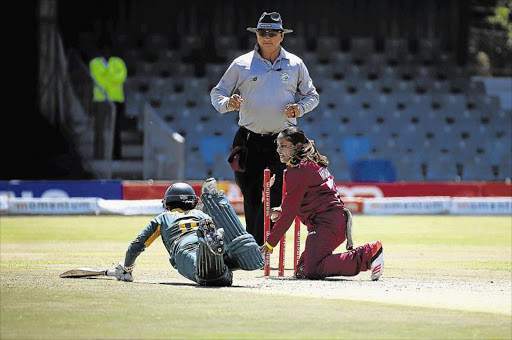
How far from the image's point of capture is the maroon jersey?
1059cm

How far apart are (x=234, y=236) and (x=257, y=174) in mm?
2020

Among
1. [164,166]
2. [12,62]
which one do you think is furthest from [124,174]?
[12,62]

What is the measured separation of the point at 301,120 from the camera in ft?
113

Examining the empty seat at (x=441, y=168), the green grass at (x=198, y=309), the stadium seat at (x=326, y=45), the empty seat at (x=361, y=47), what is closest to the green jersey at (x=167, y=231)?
the green grass at (x=198, y=309)

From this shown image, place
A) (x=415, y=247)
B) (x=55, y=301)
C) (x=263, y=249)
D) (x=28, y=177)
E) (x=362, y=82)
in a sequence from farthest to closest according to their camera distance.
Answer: (x=362, y=82) < (x=28, y=177) < (x=415, y=247) < (x=263, y=249) < (x=55, y=301)

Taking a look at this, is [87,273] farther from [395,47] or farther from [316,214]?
[395,47]

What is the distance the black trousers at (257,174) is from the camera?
1216 centimetres

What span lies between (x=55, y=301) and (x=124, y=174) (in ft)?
66.9

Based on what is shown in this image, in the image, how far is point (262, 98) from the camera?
12039mm

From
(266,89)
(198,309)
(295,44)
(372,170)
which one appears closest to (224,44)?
(295,44)

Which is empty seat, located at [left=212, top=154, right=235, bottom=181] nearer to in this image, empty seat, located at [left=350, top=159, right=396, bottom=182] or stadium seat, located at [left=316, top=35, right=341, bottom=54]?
empty seat, located at [left=350, top=159, right=396, bottom=182]

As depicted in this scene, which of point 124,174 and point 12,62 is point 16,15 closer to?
point 12,62

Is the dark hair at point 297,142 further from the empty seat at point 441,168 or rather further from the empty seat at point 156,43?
the empty seat at point 156,43

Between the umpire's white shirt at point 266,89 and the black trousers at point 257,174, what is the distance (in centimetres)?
12
